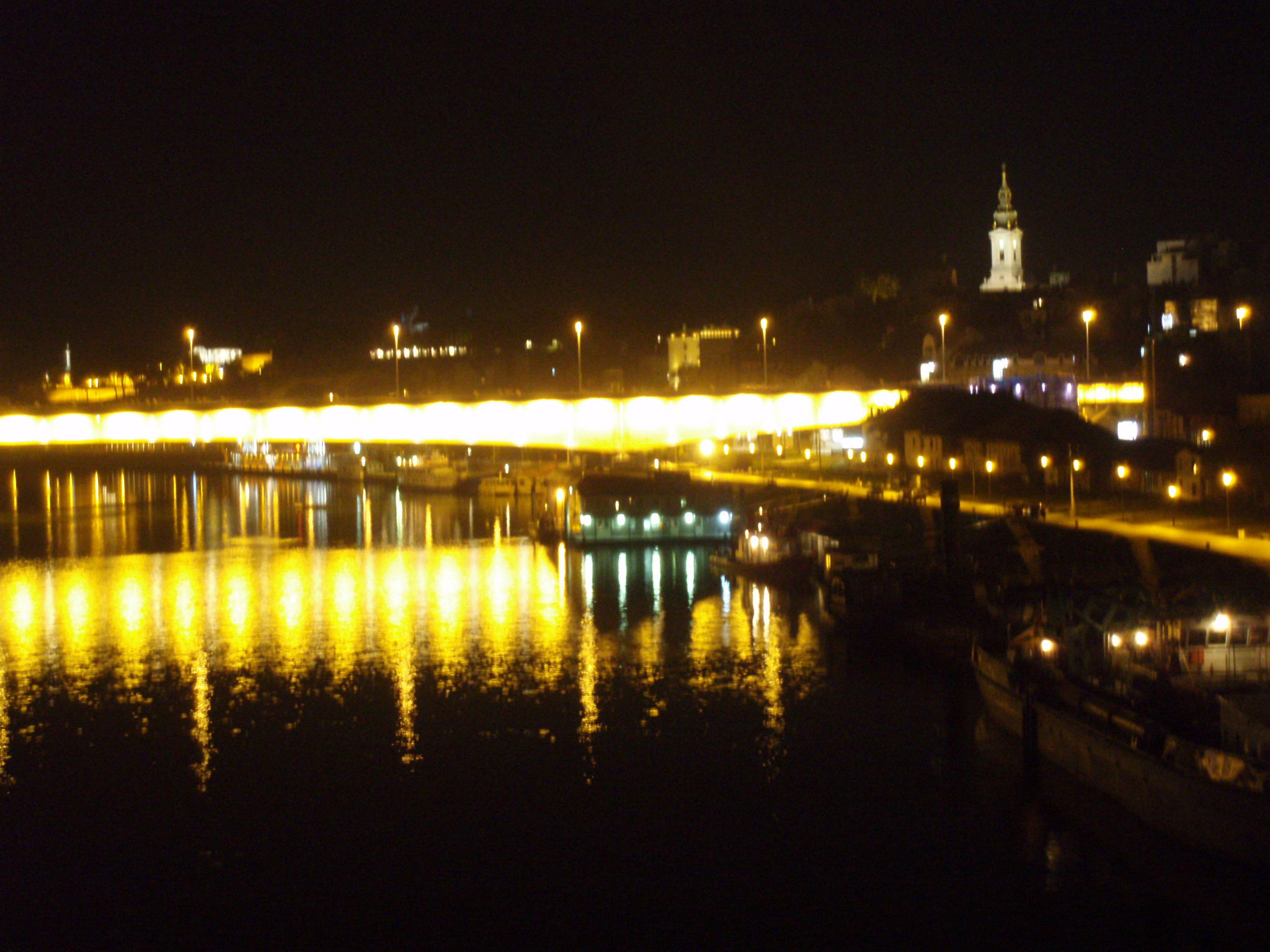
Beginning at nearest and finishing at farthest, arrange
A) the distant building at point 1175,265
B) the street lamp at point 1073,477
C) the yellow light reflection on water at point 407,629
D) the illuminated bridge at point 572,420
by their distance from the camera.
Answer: the yellow light reflection on water at point 407,629 → the street lamp at point 1073,477 → the illuminated bridge at point 572,420 → the distant building at point 1175,265

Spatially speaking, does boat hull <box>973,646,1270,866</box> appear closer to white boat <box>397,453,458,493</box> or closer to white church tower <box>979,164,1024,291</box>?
white boat <box>397,453,458,493</box>

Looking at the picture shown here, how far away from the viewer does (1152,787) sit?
5855mm

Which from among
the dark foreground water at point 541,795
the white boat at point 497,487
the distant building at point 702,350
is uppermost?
the distant building at point 702,350

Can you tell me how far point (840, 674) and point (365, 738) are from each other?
306cm

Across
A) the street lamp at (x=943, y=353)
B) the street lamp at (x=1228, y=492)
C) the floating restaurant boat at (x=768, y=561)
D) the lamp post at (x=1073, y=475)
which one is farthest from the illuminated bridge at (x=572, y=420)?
the street lamp at (x=1228, y=492)

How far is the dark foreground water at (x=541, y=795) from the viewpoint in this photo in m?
5.49

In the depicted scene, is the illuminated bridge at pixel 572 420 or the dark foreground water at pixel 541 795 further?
the illuminated bridge at pixel 572 420

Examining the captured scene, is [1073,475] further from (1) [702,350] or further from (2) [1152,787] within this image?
(1) [702,350]

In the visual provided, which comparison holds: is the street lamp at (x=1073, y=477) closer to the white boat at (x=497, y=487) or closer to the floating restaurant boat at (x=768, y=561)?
the floating restaurant boat at (x=768, y=561)

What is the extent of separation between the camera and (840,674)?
9.09 metres

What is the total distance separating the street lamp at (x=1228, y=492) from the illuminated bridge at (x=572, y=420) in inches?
349

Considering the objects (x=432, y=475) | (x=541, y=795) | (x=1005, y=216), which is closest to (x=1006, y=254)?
(x=1005, y=216)

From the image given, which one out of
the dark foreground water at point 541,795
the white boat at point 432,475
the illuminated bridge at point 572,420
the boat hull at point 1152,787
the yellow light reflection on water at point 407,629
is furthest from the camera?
the white boat at point 432,475

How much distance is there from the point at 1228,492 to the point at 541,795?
21.3 feet
